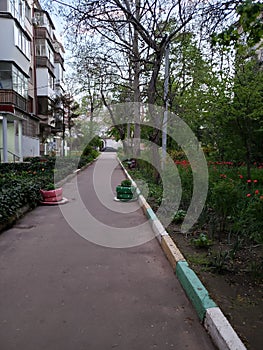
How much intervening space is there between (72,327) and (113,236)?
2.80 metres

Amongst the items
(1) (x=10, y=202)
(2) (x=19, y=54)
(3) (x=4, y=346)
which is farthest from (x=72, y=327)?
(2) (x=19, y=54)

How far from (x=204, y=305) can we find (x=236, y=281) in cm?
80

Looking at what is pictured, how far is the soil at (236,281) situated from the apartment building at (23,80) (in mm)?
11062

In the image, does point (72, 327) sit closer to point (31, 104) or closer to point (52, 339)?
point (52, 339)

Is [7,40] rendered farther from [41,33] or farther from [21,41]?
[41,33]

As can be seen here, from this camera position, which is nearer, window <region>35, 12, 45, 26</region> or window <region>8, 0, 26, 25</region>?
window <region>8, 0, 26, 25</region>

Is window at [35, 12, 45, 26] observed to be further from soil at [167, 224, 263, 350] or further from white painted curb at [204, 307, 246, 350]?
white painted curb at [204, 307, 246, 350]

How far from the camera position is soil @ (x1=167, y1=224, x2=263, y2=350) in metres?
2.48

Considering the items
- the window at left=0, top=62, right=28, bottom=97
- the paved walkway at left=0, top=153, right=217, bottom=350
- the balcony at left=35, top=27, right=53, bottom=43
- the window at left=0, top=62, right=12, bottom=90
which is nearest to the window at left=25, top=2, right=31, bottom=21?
the balcony at left=35, top=27, right=53, bottom=43

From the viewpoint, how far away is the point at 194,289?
2.96 meters

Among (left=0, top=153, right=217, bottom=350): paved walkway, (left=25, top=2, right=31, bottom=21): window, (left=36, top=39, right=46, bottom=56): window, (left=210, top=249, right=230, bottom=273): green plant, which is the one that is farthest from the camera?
(left=36, top=39, right=46, bottom=56): window

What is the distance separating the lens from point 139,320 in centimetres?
266

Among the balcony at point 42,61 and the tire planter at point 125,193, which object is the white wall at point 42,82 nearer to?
the balcony at point 42,61

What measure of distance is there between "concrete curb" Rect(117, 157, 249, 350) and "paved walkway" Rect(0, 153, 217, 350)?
0.08m
